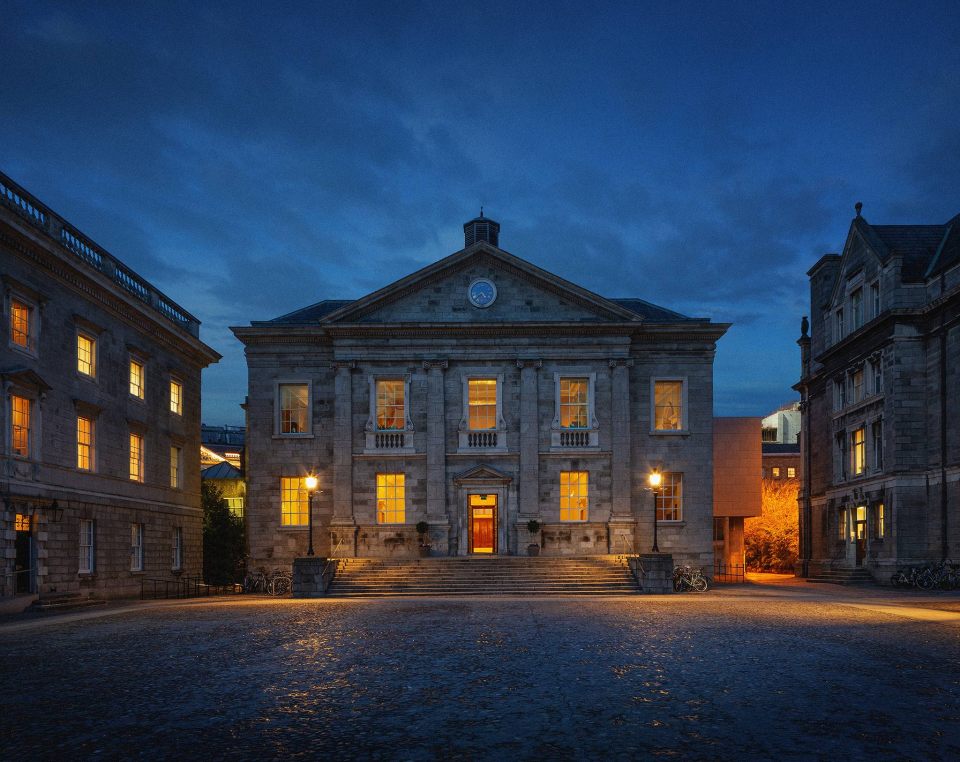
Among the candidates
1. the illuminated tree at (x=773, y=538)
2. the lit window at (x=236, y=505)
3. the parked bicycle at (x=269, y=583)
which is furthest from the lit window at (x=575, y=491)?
the illuminated tree at (x=773, y=538)

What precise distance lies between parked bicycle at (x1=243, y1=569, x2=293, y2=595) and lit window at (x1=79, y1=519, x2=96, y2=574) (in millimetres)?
6171

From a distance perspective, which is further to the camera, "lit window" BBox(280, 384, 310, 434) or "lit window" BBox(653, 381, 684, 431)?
"lit window" BBox(280, 384, 310, 434)

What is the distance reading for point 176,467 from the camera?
34.9m

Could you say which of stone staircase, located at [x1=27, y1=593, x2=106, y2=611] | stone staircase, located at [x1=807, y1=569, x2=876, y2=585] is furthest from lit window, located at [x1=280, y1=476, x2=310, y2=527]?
stone staircase, located at [x1=807, y1=569, x2=876, y2=585]

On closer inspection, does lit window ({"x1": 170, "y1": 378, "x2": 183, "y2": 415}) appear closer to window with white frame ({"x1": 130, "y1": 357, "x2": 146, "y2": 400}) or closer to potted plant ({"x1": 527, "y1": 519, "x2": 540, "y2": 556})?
window with white frame ({"x1": 130, "y1": 357, "x2": 146, "y2": 400})

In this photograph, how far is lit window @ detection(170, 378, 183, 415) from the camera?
34.5 metres

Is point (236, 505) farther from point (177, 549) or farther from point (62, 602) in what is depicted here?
point (62, 602)

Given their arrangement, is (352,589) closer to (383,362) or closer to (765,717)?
(383,362)

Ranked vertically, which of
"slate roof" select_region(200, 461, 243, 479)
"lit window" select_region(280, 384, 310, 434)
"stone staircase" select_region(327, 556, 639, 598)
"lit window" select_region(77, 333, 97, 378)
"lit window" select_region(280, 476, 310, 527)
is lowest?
"stone staircase" select_region(327, 556, 639, 598)

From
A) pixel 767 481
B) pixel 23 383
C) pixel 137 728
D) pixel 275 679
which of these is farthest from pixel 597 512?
pixel 767 481

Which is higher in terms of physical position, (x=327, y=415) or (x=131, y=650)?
→ (x=327, y=415)

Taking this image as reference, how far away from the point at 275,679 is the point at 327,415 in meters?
25.5

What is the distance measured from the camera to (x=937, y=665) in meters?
11.9

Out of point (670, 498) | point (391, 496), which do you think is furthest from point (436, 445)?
point (670, 498)
